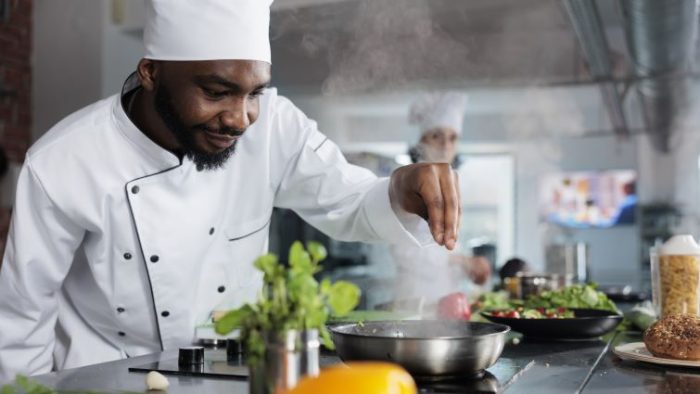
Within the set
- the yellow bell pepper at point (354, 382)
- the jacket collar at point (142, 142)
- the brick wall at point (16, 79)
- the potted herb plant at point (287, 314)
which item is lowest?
the yellow bell pepper at point (354, 382)

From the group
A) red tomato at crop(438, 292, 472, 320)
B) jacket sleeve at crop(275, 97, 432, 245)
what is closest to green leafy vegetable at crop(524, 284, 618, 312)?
red tomato at crop(438, 292, 472, 320)

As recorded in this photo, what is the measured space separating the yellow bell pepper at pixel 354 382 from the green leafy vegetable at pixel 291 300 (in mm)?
60

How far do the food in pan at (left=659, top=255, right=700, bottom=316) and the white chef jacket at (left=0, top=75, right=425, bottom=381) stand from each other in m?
0.64

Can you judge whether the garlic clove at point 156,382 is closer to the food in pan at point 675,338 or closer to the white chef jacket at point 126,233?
the white chef jacket at point 126,233

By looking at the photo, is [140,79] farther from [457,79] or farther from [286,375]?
[457,79]

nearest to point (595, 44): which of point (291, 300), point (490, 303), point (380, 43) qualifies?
point (380, 43)

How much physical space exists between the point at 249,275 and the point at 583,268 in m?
3.19

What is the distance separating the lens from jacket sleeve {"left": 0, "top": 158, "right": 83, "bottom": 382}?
5.58ft

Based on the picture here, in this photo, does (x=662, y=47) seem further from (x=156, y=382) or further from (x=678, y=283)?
(x=156, y=382)

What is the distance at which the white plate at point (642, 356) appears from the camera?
1.30 m

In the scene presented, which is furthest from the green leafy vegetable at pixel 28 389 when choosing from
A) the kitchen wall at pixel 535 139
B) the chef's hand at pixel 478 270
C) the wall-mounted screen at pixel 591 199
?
the wall-mounted screen at pixel 591 199

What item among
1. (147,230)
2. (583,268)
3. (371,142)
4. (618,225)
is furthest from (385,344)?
(371,142)

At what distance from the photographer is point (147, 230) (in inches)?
69.1

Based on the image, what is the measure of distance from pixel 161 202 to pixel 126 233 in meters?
0.10
